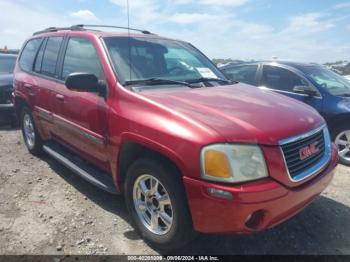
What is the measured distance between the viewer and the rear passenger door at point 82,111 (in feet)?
11.8

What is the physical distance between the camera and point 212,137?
252 centimetres

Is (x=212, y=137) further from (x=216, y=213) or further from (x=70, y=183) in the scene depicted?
(x=70, y=183)

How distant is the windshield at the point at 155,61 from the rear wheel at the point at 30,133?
2384mm

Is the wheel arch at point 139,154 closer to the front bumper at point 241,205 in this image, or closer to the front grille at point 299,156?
the front bumper at point 241,205

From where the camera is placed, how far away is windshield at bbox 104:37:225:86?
3574mm

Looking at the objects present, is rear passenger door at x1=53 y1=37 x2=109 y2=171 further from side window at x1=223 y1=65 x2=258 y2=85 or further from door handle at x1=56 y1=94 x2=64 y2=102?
side window at x1=223 y1=65 x2=258 y2=85

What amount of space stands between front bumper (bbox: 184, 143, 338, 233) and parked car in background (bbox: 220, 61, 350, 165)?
3.06 meters

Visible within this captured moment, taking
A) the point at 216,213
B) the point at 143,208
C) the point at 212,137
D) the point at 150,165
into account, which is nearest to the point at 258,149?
the point at 212,137

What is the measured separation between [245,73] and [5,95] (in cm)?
538

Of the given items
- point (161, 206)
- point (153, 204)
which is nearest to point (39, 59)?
point (153, 204)

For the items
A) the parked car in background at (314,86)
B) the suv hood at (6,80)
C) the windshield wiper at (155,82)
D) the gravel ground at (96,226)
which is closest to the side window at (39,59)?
the gravel ground at (96,226)

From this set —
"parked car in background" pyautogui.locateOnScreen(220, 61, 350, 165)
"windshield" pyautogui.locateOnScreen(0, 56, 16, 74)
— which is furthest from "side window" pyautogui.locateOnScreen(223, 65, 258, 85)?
"windshield" pyautogui.locateOnScreen(0, 56, 16, 74)

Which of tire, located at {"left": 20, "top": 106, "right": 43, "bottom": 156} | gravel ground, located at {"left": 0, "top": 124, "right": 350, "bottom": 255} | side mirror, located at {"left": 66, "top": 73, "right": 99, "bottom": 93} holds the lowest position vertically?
gravel ground, located at {"left": 0, "top": 124, "right": 350, "bottom": 255}

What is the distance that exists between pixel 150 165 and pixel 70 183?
6.99 ft
